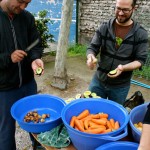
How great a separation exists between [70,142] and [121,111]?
0.50 m

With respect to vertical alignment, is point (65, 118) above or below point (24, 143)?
above

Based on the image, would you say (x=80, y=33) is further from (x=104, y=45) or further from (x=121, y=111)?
(x=121, y=111)

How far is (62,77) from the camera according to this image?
17.6 ft

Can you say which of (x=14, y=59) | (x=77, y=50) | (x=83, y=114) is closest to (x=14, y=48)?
(x=14, y=59)

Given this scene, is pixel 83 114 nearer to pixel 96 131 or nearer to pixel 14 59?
pixel 96 131

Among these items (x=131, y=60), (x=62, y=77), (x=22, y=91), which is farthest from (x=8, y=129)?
(x=62, y=77)

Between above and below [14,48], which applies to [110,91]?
below

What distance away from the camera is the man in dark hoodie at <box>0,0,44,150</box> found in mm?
2309

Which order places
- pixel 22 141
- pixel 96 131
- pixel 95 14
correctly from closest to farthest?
1. pixel 96 131
2. pixel 22 141
3. pixel 95 14

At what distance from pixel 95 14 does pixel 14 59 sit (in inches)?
232

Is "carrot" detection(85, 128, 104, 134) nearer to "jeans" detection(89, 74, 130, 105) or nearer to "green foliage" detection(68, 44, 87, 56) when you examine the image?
"jeans" detection(89, 74, 130, 105)

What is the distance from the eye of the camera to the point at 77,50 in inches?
312

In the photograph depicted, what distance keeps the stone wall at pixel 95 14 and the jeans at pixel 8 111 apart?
4.68 metres

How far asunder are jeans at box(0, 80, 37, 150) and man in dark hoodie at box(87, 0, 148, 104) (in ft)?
2.54
